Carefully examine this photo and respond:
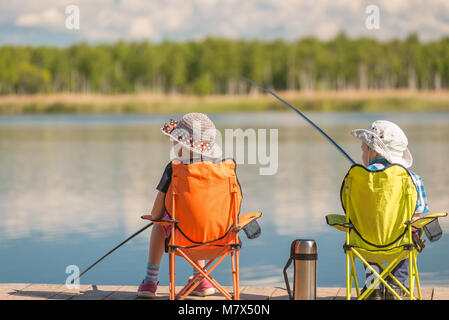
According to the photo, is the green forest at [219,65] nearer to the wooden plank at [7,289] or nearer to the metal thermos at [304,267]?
the wooden plank at [7,289]

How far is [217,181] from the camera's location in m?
3.77

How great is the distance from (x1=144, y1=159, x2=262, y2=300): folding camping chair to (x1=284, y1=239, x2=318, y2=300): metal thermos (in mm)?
273

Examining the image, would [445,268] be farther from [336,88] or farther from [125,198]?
[336,88]

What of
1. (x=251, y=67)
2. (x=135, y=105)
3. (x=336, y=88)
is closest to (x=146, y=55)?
(x=251, y=67)

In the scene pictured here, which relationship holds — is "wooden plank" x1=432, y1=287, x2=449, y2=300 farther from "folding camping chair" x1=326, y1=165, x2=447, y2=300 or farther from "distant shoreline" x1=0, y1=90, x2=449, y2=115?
"distant shoreline" x1=0, y1=90, x2=449, y2=115

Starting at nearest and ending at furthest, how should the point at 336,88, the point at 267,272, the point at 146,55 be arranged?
the point at 267,272 → the point at 146,55 → the point at 336,88

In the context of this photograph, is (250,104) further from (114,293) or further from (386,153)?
(386,153)

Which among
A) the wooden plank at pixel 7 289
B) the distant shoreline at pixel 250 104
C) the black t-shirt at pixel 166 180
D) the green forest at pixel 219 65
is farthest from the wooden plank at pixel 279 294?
the green forest at pixel 219 65

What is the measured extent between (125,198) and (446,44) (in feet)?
248

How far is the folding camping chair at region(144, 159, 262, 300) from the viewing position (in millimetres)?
3764

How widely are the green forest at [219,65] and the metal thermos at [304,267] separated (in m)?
69.8

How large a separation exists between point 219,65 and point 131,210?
6644 centimetres

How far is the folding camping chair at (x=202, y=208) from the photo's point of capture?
148 inches

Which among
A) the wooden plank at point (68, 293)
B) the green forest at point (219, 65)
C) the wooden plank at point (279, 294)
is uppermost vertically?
the green forest at point (219, 65)
